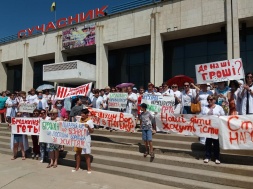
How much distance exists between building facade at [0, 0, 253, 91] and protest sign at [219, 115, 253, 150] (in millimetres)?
9509

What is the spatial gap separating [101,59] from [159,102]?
12.3 metres

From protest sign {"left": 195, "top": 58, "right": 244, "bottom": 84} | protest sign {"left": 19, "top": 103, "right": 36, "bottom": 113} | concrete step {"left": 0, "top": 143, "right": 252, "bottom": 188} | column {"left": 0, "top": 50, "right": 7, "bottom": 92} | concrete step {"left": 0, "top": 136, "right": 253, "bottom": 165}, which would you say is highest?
column {"left": 0, "top": 50, "right": 7, "bottom": 92}

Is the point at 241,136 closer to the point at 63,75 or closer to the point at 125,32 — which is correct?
the point at 125,32

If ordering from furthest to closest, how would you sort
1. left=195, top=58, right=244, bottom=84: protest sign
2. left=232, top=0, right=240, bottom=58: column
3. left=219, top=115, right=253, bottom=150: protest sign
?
left=232, top=0, right=240, bottom=58: column < left=195, top=58, right=244, bottom=84: protest sign < left=219, top=115, right=253, bottom=150: protest sign

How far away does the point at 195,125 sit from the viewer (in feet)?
24.5

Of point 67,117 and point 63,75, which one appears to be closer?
point 67,117

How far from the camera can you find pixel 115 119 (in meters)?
9.35

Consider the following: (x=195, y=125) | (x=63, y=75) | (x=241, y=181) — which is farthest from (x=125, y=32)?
(x=241, y=181)

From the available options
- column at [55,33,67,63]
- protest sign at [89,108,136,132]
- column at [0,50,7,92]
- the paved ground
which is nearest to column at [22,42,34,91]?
column at [0,50,7,92]

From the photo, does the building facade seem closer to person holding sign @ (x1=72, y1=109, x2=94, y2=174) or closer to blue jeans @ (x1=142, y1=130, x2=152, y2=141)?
blue jeans @ (x1=142, y1=130, x2=152, y2=141)

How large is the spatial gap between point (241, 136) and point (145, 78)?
14418mm

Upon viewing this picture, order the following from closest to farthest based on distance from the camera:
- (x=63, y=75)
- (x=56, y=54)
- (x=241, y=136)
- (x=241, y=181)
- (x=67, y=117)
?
(x=241, y=181), (x=241, y=136), (x=67, y=117), (x=63, y=75), (x=56, y=54)

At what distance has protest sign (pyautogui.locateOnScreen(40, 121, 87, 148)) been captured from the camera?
7824mm

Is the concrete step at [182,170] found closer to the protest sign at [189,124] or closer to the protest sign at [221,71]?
the protest sign at [189,124]
